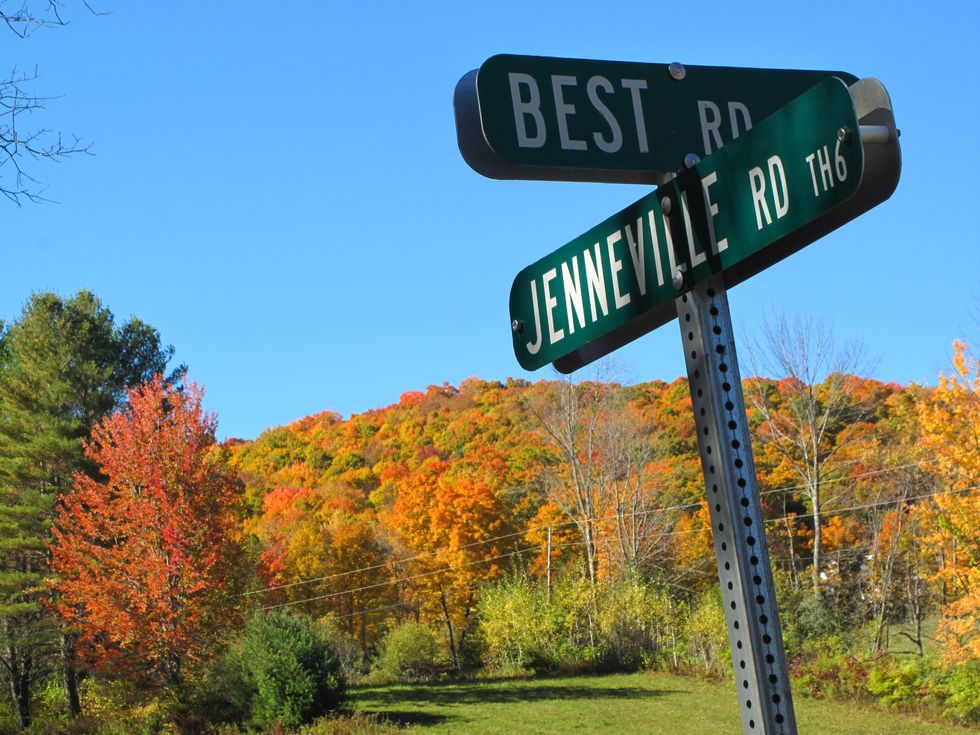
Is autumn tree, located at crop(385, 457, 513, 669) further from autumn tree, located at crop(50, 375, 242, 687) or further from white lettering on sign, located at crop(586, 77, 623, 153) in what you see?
white lettering on sign, located at crop(586, 77, 623, 153)

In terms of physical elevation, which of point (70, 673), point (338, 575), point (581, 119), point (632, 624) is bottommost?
point (632, 624)

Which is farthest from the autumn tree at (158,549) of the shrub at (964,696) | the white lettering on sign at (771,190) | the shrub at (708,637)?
the white lettering on sign at (771,190)

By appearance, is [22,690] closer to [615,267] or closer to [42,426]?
[42,426]

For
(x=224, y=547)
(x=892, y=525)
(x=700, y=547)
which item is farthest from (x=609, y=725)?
(x=700, y=547)

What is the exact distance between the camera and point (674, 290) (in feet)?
5.47

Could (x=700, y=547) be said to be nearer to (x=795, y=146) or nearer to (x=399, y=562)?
(x=399, y=562)

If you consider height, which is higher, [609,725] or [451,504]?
[451,504]

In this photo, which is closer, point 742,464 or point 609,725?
point 742,464

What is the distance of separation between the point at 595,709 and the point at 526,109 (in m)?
22.8

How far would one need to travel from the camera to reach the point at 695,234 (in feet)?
5.38

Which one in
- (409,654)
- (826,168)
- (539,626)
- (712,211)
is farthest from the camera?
(409,654)

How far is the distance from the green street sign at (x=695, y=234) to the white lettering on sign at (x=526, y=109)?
0.18m

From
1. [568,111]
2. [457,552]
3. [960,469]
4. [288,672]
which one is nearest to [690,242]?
[568,111]

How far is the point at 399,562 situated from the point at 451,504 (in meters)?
2.67
